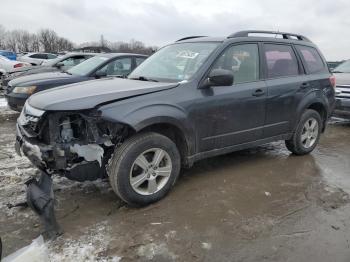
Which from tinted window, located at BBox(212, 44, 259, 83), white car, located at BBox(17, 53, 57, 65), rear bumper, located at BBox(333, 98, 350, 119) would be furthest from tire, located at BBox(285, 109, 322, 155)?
white car, located at BBox(17, 53, 57, 65)

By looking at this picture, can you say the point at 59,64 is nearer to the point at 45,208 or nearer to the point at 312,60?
the point at 312,60

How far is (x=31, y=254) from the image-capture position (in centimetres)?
284

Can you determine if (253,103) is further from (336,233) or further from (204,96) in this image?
(336,233)

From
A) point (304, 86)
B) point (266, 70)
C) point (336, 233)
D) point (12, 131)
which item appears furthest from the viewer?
point (12, 131)

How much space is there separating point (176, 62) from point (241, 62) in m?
0.84

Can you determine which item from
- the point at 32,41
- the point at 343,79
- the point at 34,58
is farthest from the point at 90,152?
the point at 32,41

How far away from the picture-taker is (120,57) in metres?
8.49

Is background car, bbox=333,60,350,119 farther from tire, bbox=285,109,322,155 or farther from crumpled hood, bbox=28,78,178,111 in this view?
crumpled hood, bbox=28,78,178,111

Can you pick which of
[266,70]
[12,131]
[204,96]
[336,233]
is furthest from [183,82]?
[12,131]

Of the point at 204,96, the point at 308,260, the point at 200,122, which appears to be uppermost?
the point at 204,96

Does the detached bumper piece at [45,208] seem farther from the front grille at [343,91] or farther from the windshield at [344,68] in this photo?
the windshield at [344,68]

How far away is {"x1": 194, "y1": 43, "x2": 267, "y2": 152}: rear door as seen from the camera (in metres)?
4.21

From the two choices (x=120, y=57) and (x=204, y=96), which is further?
(x=120, y=57)

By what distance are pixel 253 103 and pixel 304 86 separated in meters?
1.17
